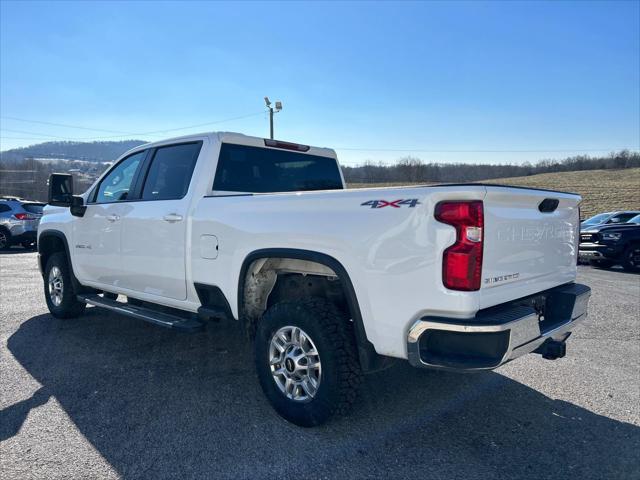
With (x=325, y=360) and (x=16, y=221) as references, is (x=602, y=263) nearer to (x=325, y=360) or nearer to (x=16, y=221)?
(x=325, y=360)

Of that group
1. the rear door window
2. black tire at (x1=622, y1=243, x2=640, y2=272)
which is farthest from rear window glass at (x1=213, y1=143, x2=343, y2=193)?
black tire at (x1=622, y1=243, x2=640, y2=272)

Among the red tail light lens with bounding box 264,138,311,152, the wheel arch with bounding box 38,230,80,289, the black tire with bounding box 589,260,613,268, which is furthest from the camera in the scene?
the black tire with bounding box 589,260,613,268

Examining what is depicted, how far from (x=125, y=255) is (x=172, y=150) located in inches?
45.2

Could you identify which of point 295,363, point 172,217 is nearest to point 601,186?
point 172,217

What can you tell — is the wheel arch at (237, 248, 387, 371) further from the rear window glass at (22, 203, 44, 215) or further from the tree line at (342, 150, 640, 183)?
the rear window glass at (22, 203, 44, 215)

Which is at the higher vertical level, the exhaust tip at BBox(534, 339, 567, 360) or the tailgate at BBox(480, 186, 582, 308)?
the tailgate at BBox(480, 186, 582, 308)

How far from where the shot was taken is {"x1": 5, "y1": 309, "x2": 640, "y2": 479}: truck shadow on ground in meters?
2.80

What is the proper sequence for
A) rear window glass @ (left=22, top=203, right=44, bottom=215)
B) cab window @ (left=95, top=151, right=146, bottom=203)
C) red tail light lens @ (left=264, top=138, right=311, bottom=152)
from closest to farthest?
red tail light lens @ (left=264, top=138, right=311, bottom=152) < cab window @ (left=95, top=151, right=146, bottom=203) < rear window glass @ (left=22, top=203, right=44, bottom=215)

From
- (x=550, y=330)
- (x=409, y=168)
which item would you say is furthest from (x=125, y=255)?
(x=409, y=168)

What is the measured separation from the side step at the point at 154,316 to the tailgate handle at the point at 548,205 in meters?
2.77

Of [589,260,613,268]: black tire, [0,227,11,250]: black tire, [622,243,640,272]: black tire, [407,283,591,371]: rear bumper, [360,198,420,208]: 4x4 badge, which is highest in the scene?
[360,198,420,208]: 4x4 badge

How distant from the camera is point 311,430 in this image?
323 centimetres

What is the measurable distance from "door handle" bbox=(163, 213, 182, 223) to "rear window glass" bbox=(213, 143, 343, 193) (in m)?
0.39

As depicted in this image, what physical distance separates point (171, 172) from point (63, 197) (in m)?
1.68
